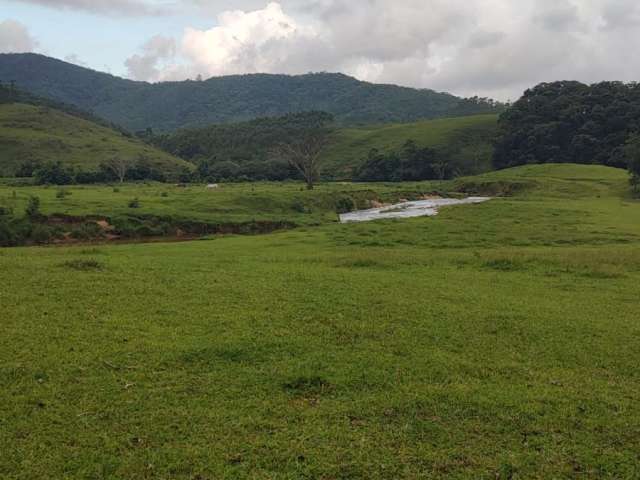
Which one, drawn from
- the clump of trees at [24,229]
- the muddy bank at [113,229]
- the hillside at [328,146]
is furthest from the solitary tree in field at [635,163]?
the clump of trees at [24,229]

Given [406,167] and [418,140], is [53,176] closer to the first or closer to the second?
[406,167]

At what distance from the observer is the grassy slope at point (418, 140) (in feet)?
413

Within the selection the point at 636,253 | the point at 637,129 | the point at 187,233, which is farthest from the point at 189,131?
the point at 636,253

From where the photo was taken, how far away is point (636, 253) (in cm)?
2366

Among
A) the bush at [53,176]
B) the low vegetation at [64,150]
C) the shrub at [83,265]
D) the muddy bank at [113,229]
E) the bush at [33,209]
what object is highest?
the low vegetation at [64,150]

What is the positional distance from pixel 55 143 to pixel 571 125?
104m

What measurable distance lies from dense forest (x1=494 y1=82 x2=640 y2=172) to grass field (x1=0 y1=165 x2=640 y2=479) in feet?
303

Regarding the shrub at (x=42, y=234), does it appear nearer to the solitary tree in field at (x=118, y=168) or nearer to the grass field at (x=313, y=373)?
the grass field at (x=313, y=373)

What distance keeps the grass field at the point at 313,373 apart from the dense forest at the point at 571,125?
92.5 m

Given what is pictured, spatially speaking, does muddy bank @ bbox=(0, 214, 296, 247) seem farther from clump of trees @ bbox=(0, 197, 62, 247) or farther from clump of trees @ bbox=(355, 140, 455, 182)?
clump of trees @ bbox=(355, 140, 455, 182)

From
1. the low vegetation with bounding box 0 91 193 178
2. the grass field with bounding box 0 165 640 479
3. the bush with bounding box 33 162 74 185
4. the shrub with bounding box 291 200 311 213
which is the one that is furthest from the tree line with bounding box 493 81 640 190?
the grass field with bounding box 0 165 640 479

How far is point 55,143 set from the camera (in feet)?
386

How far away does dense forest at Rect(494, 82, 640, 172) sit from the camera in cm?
10094

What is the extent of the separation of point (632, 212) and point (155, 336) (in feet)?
140
